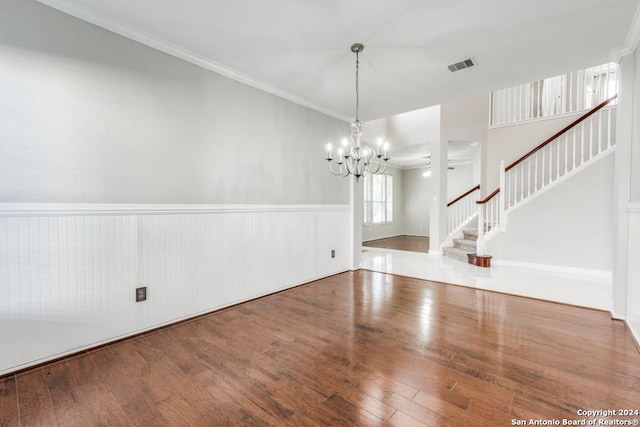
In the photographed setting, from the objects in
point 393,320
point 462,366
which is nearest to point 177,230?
point 393,320

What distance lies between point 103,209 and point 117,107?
0.83m

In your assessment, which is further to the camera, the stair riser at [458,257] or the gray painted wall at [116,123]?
the stair riser at [458,257]

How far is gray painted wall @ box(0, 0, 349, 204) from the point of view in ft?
5.99

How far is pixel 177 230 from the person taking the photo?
256cm

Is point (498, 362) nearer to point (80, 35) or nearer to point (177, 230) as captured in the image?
point (177, 230)

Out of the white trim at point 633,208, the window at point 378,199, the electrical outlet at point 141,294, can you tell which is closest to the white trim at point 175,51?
the electrical outlet at point 141,294

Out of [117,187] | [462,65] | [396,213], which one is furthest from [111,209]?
[396,213]

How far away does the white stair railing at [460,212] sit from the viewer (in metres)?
6.28

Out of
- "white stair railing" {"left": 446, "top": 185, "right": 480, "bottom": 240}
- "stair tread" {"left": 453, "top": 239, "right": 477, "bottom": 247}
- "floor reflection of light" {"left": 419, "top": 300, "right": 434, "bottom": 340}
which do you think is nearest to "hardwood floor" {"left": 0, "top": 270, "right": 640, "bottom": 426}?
"floor reflection of light" {"left": 419, "top": 300, "right": 434, "bottom": 340}

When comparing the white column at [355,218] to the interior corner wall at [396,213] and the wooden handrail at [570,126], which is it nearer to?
the wooden handrail at [570,126]

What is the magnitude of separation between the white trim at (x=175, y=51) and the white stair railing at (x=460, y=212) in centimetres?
446

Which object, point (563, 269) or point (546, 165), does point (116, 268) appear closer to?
point (563, 269)

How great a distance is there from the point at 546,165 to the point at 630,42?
324 cm

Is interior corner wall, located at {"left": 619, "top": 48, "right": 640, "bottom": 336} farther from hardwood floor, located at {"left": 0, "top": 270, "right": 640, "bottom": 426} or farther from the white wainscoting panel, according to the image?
the white wainscoting panel
